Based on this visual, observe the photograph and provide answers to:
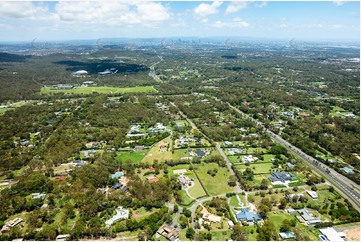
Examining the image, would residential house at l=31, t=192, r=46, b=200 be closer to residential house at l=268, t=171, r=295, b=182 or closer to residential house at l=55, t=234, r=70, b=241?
residential house at l=55, t=234, r=70, b=241

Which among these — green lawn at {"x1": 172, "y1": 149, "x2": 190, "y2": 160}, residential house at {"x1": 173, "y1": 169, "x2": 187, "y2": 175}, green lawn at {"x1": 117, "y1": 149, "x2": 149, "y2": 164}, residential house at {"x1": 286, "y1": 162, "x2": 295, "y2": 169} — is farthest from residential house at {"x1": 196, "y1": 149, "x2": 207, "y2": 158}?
residential house at {"x1": 286, "y1": 162, "x2": 295, "y2": 169}

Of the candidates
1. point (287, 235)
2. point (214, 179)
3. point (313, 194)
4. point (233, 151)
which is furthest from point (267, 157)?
point (287, 235)

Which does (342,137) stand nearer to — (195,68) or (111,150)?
(111,150)

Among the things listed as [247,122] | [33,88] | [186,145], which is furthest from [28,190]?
[33,88]

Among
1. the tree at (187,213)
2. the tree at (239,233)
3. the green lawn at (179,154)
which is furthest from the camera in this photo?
the green lawn at (179,154)

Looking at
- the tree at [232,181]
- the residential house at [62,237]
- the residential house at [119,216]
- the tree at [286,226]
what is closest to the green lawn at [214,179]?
the tree at [232,181]

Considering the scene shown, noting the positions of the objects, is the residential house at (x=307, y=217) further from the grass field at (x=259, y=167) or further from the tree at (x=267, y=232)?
the grass field at (x=259, y=167)

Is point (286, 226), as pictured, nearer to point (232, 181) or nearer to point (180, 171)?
point (232, 181)
